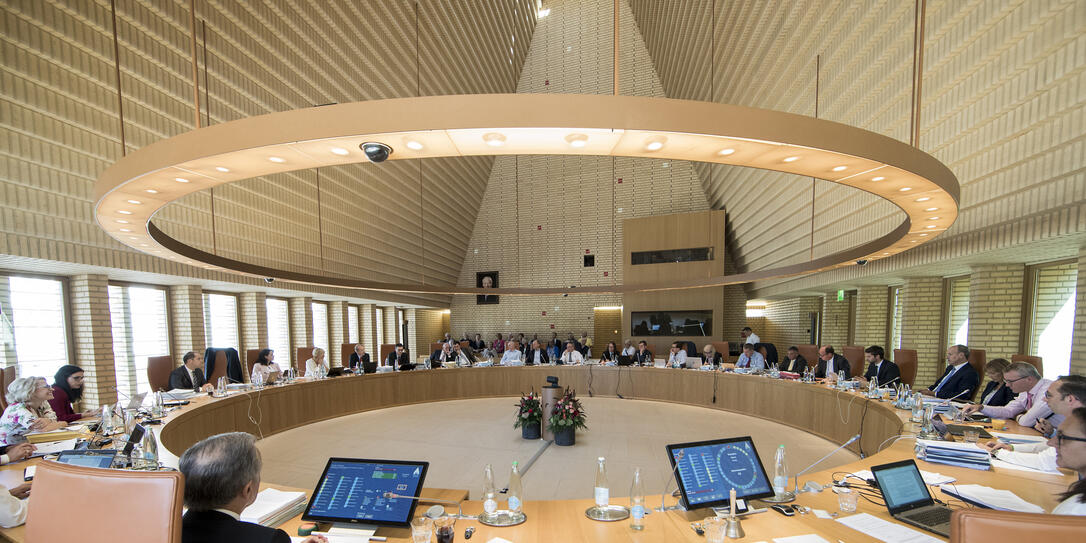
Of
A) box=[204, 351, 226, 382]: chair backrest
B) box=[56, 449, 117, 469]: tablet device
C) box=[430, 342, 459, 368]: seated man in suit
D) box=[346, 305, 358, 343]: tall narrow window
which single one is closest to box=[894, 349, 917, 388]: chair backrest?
box=[430, 342, 459, 368]: seated man in suit

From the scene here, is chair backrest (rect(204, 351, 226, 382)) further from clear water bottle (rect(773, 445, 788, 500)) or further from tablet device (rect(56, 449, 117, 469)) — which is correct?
clear water bottle (rect(773, 445, 788, 500))

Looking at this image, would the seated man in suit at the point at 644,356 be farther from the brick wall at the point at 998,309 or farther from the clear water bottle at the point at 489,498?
the clear water bottle at the point at 489,498

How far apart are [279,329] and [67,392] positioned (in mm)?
6853

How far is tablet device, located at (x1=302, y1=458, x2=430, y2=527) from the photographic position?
80.3 inches

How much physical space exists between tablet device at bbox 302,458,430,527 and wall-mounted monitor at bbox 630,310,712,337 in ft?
41.5

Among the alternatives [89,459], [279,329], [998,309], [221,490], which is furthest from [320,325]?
[998,309]

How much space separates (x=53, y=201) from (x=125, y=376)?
368 centimetres

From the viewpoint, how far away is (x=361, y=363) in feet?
29.1

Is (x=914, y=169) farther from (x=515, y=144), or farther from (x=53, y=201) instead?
(x=53, y=201)

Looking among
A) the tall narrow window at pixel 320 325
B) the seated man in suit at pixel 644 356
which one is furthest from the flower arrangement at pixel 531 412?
the tall narrow window at pixel 320 325

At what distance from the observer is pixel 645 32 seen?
14078 millimetres

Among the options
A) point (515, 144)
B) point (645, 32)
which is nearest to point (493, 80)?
point (645, 32)

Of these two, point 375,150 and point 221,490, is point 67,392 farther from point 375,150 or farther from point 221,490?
point 375,150

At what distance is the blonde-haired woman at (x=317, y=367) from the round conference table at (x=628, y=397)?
0.30 metres
